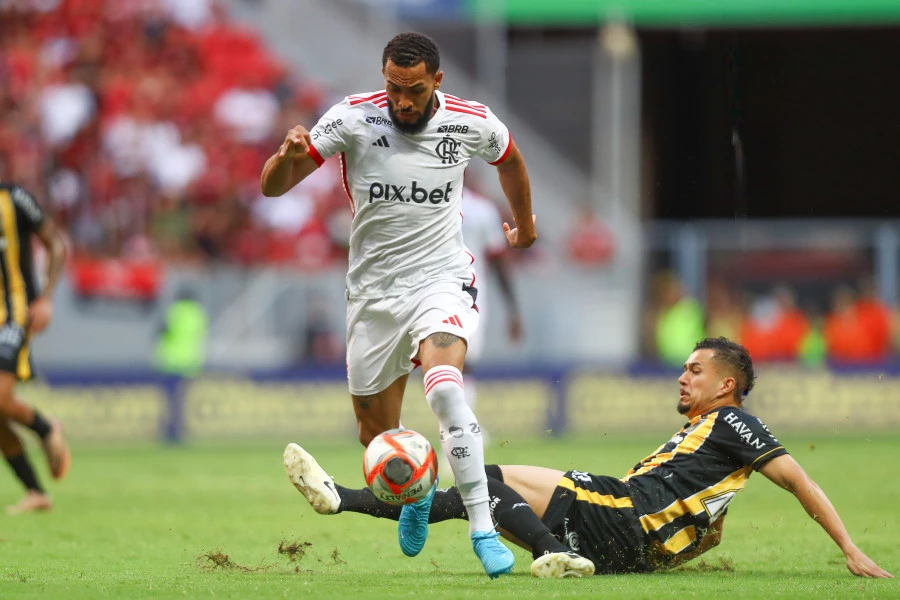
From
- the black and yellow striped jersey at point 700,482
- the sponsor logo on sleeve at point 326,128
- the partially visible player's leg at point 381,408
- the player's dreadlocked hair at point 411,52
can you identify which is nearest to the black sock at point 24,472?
the partially visible player's leg at point 381,408

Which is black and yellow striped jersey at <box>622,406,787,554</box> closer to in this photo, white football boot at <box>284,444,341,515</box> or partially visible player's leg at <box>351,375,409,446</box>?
partially visible player's leg at <box>351,375,409,446</box>

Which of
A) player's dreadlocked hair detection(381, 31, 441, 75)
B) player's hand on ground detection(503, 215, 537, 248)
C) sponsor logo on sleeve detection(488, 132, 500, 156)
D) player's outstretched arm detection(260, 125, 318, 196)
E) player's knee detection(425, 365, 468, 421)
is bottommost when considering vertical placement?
player's knee detection(425, 365, 468, 421)

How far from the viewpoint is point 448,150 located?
22.1 ft

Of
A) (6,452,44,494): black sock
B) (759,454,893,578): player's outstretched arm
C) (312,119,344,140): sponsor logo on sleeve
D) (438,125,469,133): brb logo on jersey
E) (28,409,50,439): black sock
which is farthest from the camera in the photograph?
(6,452,44,494): black sock

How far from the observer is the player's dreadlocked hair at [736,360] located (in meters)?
6.58

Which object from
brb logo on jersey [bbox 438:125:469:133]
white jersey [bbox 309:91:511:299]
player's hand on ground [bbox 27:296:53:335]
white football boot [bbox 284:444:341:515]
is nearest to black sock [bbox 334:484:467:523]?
white football boot [bbox 284:444:341:515]

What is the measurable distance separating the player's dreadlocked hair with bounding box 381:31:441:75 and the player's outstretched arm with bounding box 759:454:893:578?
8.11 feet

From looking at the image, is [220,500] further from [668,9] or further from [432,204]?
[668,9]

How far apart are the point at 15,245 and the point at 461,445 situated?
517cm

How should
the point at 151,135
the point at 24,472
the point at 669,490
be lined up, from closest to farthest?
1. the point at 669,490
2. the point at 24,472
3. the point at 151,135

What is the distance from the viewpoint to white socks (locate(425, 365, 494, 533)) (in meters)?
6.25

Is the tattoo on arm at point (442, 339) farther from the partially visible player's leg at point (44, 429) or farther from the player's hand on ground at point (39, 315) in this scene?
the partially visible player's leg at point (44, 429)

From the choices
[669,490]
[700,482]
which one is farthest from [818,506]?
[669,490]

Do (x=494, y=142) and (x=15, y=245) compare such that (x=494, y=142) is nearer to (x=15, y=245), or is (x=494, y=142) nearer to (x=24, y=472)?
(x=15, y=245)
